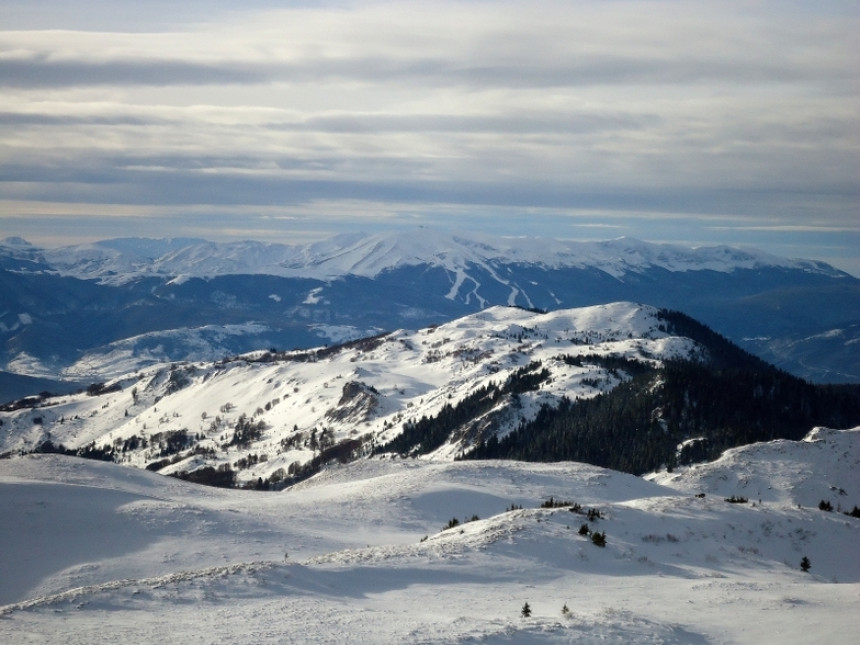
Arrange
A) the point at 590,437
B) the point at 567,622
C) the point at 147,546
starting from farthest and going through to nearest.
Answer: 1. the point at 590,437
2. the point at 147,546
3. the point at 567,622

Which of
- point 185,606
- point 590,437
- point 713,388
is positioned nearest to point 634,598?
point 185,606

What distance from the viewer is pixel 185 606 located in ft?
75.0

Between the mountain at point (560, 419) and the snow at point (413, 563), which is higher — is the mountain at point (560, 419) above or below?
below

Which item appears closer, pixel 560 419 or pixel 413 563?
pixel 413 563

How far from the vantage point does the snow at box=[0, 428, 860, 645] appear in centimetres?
2081

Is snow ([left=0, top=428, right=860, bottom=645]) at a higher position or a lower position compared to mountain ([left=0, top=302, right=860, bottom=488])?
higher

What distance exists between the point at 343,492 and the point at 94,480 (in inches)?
570

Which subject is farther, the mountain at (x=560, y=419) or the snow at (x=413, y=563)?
the mountain at (x=560, y=419)

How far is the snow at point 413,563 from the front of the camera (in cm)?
2081

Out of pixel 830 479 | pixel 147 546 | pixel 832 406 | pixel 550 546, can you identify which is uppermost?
pixel 550 546

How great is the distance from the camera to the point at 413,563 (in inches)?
1113

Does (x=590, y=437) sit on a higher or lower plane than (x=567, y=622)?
lower

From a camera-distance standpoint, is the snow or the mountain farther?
the mountain

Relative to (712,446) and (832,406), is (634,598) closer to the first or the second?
(712,446)
